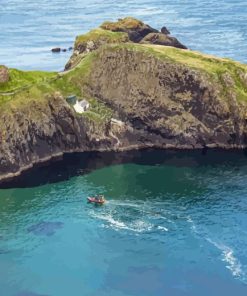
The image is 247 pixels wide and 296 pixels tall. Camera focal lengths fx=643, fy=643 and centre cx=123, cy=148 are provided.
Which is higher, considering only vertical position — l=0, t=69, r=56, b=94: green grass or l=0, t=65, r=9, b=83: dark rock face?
l=0, t=65, r=9, b=83: dark rock face

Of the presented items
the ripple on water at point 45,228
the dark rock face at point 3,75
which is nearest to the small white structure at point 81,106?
the dark rock face at point 3,75

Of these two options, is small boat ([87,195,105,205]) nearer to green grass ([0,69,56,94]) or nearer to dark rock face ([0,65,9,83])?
green grass ([0,69,56,94])

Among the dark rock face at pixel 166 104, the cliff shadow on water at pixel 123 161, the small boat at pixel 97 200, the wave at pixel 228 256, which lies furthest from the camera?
the dark rock face at pixel 166 104

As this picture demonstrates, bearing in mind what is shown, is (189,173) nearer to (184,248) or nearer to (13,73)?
(184,248)

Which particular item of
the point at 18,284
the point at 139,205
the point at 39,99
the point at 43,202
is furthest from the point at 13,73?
the point at 18,284

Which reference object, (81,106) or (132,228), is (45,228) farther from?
(81,106)

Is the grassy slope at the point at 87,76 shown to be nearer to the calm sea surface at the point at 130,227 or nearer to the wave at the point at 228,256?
the calm sea surface at the point at 130,227

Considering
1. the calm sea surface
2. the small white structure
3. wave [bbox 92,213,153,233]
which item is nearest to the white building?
the small white structure
